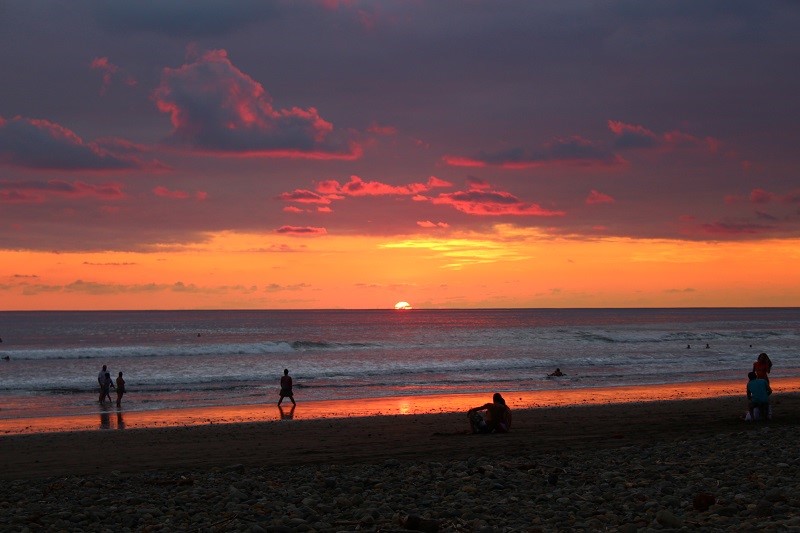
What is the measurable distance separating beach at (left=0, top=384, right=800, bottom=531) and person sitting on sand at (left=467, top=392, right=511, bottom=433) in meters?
0.49

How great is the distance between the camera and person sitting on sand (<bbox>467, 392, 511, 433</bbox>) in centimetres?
1847

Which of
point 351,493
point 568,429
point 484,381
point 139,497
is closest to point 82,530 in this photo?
point 139,497

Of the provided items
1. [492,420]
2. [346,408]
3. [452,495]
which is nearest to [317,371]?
[346,408]

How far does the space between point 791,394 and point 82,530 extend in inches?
1076

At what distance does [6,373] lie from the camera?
51406 mm

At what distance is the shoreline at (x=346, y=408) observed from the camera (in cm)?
2489

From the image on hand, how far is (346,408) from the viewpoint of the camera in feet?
94.6

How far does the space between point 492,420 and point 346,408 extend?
1107cm

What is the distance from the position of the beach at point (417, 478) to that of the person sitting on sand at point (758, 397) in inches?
19.2

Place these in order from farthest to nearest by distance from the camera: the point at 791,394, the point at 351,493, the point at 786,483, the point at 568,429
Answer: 1. the point at 791,394
2. the point at 568,429
3. the point at 351,493
4. the point at 786,483

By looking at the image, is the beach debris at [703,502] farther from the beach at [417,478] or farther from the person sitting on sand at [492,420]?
the person sitting on sand at [492,420]

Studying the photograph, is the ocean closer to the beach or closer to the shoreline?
the shoreline

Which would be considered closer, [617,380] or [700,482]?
[700,482]

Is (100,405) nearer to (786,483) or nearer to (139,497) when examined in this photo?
(139,497)
